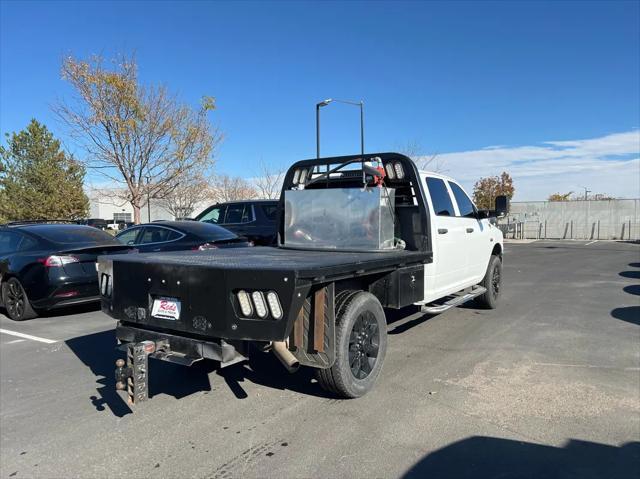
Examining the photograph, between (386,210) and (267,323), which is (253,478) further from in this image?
(386,210)

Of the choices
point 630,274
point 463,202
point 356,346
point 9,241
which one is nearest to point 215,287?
point 356,346

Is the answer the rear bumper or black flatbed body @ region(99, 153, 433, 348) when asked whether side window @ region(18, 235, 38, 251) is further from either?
the rear bumper

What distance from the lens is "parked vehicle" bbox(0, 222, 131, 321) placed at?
7.72 metres

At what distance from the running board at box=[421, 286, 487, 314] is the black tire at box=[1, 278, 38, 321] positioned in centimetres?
624

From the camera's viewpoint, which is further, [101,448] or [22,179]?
[22,179]

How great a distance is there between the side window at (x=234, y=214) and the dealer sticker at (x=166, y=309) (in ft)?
26.6

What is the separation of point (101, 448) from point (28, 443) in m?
0.61

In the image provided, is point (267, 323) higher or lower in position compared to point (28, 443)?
higher

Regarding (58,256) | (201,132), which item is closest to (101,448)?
(58,256)

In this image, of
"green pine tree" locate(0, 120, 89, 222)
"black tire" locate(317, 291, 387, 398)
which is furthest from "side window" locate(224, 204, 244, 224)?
"green pine tree" locate(0, 120, 89, 222)

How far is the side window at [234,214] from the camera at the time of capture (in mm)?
12094

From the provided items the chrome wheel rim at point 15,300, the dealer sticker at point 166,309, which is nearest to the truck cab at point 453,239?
the dealer sticker at point 166,309

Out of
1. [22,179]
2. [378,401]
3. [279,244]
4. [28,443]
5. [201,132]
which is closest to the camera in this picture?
[28,443]

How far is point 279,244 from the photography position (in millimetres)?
6195
